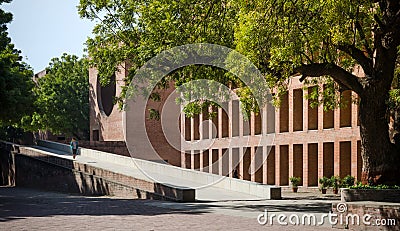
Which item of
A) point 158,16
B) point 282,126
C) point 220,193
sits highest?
point 158,16

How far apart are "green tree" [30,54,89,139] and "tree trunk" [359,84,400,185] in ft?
165

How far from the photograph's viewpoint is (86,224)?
1789cm

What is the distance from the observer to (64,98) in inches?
2795

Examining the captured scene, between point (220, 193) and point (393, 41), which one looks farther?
point (220, 193)

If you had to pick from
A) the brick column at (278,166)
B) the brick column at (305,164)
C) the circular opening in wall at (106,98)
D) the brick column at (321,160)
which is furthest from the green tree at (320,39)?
the circular opening in wall at (106,98)

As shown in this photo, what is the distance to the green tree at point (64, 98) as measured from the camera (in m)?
68.8

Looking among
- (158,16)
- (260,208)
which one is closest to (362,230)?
(260,208)

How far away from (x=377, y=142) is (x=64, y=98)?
54188mm

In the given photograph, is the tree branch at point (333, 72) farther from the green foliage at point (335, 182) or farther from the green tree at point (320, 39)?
the green foliage at point (335, 182)

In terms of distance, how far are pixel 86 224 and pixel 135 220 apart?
1784mm

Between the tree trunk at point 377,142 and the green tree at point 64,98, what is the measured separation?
165ft

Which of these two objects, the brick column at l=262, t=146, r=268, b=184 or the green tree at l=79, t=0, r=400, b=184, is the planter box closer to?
the green tree at l=79, t=0, r=400, b=184

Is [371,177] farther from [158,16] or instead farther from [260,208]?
[158,16]

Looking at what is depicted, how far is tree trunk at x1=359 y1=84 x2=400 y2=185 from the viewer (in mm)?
19922
